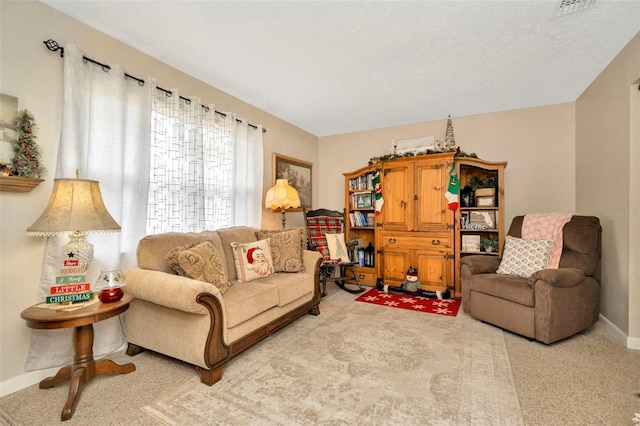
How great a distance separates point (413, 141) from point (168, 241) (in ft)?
11.9

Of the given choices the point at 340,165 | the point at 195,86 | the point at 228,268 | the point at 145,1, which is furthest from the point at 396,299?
the point at 145,1

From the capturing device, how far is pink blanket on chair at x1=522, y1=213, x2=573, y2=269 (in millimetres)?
2812

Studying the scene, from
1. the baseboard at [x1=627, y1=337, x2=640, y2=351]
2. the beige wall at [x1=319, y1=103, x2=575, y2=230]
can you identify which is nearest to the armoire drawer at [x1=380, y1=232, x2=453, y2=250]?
the beige wall at [x1=319, y1=103, x2=575, y2=230]

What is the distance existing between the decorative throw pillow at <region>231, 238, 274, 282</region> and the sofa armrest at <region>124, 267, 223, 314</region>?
76 cm

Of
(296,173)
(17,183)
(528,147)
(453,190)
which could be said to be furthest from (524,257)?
(17,183)

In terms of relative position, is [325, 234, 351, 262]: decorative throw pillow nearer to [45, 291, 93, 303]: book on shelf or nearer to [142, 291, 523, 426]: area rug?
[142, 291, 523, 426]: area rug

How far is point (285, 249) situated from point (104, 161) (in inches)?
68.3

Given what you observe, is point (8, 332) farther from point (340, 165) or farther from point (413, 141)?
point (413, 141)

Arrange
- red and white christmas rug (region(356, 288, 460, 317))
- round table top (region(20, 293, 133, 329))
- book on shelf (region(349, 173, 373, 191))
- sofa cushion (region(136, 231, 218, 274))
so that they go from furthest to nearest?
book on shelf (region(349, 173, 373, 191))
red and white christmas rug (region(356, 288, 460, 317))
sofa cushion (region(136, 231, 218, 274))
round table top (region(20, 293, 133, 329))

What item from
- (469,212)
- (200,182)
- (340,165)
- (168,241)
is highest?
(340,165)

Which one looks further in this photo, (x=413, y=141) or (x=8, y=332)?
(x=413, y=141)

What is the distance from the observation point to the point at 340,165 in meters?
5.09

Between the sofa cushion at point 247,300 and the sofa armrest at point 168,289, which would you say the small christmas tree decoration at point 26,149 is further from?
the sofa cushion at point 247,300

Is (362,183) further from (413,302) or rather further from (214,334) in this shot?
(214,334)
